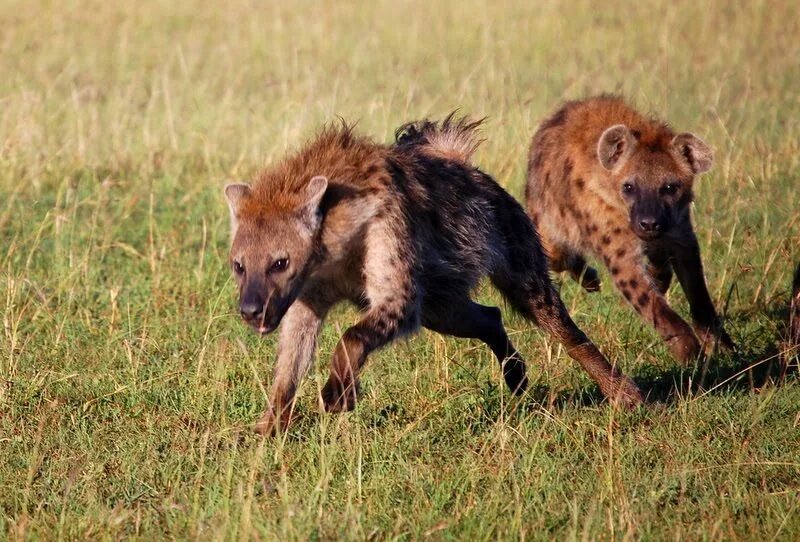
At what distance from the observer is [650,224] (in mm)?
6176

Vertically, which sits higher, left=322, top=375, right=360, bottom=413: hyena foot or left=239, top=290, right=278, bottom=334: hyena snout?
left=239, top=290, right=278, bottom=334: hyena snout

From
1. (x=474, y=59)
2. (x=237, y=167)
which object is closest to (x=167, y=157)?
(x=237, y=167)

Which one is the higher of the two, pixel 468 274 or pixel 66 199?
pixel 468 274

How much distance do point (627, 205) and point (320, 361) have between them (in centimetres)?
190

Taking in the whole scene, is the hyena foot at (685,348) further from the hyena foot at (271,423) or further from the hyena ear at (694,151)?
the hyena foot at (271,423)

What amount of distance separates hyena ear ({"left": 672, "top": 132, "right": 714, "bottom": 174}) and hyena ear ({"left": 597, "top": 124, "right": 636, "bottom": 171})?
0.24m

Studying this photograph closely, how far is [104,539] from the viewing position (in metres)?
3.59

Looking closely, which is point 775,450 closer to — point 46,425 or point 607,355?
point 607,355

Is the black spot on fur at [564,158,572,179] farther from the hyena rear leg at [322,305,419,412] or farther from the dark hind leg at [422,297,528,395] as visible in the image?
the hyena rear leg at [322,305,419,412]

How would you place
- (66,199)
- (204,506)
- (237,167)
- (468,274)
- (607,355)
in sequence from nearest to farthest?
(204,506), (468,274), (607,355), (66,199), (237,167)

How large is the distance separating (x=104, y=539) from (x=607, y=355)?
2.85 m

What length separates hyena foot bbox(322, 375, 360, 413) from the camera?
4.25 metres

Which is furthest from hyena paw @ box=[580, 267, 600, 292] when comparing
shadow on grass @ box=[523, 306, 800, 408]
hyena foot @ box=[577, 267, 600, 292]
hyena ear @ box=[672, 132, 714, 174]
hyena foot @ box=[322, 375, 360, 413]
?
hyena foot @ box=[322, 375, 360, 413]

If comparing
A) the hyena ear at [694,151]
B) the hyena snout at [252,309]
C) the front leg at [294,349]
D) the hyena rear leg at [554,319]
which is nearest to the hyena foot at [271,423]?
the front leg at [294,349]
